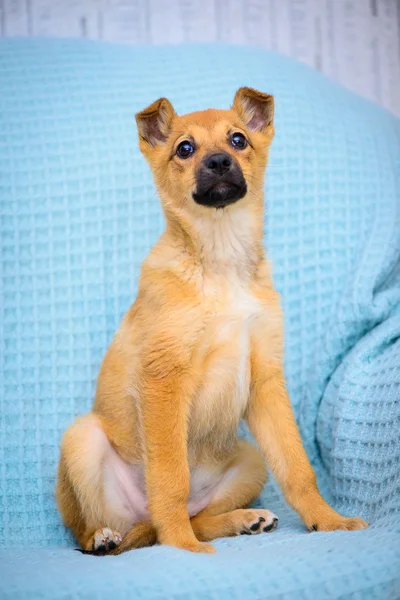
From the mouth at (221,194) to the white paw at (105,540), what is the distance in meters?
0.94

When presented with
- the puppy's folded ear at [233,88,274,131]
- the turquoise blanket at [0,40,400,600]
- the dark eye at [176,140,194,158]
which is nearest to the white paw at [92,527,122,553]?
the turquoise blanket at [0,40,400,600]

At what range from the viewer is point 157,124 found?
2.49 metres

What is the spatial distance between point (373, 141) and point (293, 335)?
2.85 feet

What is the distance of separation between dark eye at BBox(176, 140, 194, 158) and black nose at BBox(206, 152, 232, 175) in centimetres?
18

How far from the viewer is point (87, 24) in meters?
3.58

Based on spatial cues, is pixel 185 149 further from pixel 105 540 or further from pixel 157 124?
pixel 105 540

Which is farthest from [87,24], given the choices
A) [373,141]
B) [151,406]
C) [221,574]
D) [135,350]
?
[221,574]

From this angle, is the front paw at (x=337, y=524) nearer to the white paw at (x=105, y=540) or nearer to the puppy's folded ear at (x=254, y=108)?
the white paw at (x=105, y=540)

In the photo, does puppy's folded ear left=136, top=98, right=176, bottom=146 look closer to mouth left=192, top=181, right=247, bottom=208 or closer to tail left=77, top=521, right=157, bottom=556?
mouth left=192, top=181, right=247, bottom=208

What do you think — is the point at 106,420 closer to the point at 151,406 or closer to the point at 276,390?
the point at 151,406

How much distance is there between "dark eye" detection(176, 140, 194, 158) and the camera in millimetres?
2320

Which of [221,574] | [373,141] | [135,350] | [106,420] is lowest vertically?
[221,574]

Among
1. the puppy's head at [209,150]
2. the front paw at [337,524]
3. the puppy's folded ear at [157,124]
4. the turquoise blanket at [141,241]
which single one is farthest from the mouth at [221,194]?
the front paw at [337,524]

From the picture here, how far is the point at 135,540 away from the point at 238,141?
117cm
